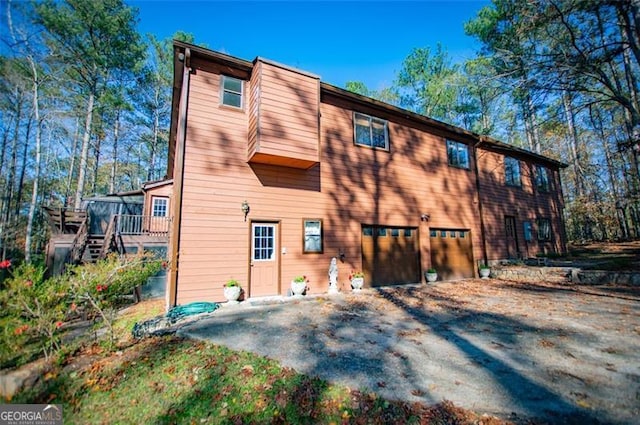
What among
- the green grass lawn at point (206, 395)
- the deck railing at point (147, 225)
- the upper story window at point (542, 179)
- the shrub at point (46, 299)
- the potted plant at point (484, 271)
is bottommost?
the green grass lawn at point (206, 395)

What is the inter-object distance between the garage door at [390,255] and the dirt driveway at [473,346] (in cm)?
179

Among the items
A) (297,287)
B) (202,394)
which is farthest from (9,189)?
(202,394)

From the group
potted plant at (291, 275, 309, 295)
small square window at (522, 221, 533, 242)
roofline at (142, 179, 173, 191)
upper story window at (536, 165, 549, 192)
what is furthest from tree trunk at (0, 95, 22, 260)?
upper story window at (536, 165, 549, 192)

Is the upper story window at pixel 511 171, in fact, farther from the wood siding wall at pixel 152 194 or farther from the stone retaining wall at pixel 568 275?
the wood siding wall at pixel 152 194

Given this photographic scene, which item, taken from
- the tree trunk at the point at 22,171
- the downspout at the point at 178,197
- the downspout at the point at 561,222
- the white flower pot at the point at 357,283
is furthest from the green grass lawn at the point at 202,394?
the tree trunk at the point at 22,171

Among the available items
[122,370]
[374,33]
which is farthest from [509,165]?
[122,370]

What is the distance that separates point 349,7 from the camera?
9352mm

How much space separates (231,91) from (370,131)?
15.9ft

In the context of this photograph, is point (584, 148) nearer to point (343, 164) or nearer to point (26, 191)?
point (343, 164)

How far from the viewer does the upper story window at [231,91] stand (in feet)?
23.9

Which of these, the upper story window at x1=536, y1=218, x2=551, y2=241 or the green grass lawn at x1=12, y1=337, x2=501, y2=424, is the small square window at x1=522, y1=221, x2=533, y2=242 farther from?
the green grass lawn at x1=12, y1=337, x2=501, y2=424

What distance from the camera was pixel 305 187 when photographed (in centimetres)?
809

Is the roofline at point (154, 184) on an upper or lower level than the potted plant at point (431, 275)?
upper

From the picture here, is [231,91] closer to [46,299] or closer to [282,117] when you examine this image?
[282,117]
